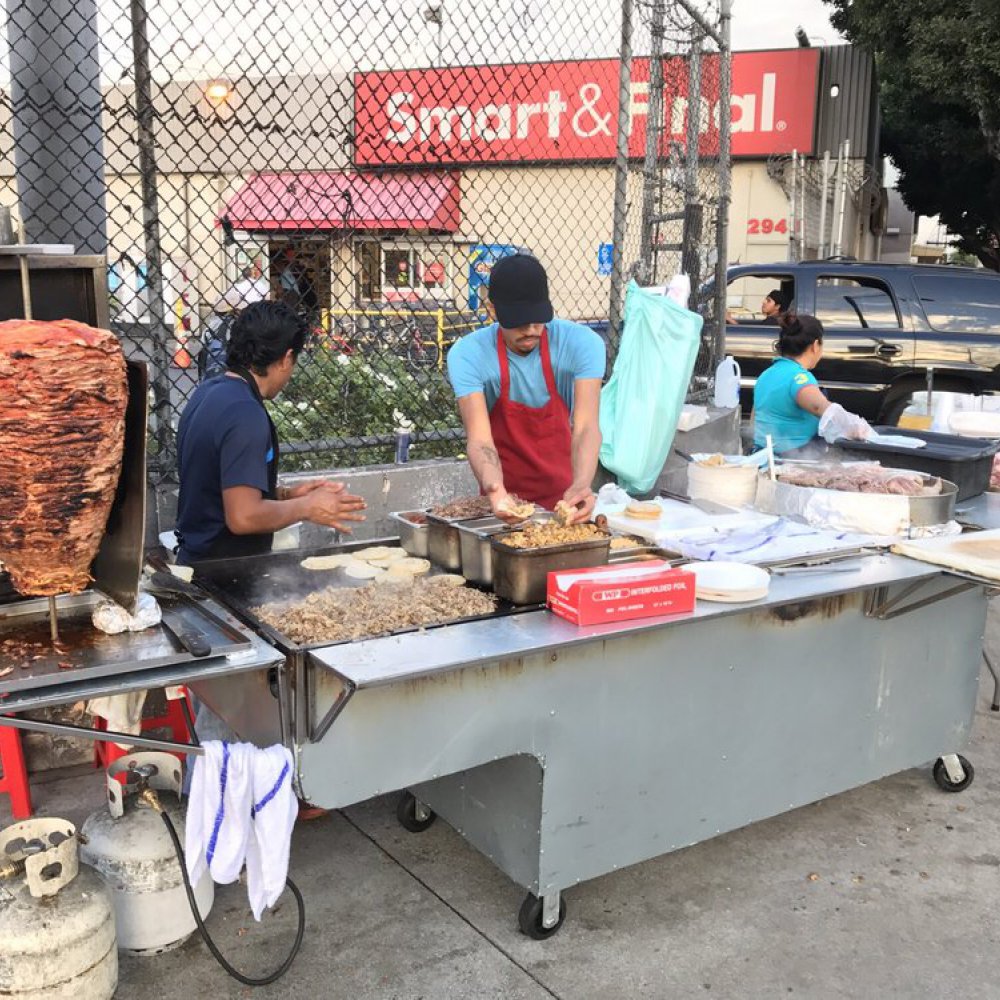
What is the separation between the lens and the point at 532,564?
2717mm

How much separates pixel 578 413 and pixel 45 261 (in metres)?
2.10

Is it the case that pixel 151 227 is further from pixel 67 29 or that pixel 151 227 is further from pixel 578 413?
pixel 578 413

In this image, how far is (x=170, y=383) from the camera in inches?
161

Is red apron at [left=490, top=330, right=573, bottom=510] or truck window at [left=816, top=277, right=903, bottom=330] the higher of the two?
truck window at [left=816, top=277, right=903, bottom=330]

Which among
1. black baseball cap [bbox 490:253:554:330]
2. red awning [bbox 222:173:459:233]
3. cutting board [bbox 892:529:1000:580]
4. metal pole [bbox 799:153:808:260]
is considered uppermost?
metal pole [bbox 799:153:808:260]

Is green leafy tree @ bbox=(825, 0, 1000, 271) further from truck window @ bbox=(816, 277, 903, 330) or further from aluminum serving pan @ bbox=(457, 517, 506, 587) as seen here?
aluminum serving pan @ bbox=(457, 517, 506, 587)

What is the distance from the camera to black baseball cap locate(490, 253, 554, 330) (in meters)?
3.39

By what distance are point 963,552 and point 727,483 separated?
969mm

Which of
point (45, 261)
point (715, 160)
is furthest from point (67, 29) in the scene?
point (715, 160)

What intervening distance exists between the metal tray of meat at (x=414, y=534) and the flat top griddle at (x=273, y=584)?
0.12 meters

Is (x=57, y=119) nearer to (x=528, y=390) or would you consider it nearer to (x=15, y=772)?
(x=528, y=390)

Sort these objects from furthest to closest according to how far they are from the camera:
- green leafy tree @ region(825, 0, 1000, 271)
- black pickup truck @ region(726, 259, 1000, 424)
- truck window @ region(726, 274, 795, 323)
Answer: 1. green leafy tree @ region(825, 0, 1000, 271)
2. truck window @ region(726, 274, 795, 323)
3. black pickup truck @ region(726, 259, 1000, 424)

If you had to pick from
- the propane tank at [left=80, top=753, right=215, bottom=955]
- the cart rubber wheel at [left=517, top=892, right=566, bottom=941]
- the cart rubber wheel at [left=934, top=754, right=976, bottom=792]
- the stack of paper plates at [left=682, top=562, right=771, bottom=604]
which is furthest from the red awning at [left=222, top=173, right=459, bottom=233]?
the cart rubber wheel at [left=934, top=754, right=976, bottom=792]

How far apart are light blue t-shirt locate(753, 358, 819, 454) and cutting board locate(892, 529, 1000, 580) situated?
1.55 m
